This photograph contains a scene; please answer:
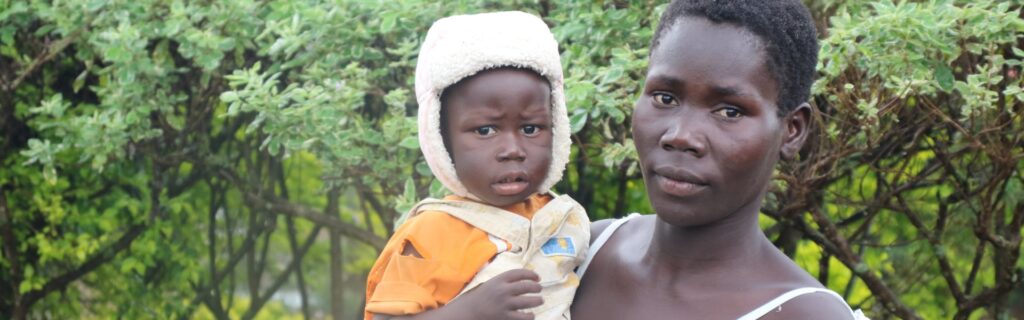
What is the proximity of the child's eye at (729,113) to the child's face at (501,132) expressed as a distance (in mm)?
→ 556

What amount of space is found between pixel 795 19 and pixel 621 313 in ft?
1.99

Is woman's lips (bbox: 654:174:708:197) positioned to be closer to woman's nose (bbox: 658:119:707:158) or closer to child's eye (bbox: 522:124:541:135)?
woman's nose (bbox: 658:119:707:158)

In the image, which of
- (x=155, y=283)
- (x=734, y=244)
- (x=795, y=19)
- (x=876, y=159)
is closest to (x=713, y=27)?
(x=795, y=19)

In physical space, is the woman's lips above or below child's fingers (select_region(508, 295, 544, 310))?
above

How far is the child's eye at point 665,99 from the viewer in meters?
2.34

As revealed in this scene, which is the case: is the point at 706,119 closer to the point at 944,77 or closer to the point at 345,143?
the point at 944,77

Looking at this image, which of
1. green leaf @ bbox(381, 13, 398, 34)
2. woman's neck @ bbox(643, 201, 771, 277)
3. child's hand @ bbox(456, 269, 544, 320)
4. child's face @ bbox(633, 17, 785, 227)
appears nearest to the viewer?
child's face @ bbox(633, 17, 785, 227)

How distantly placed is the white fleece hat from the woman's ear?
1.87 feet

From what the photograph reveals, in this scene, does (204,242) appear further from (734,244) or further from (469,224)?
(734,244)

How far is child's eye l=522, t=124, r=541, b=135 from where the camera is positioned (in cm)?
279

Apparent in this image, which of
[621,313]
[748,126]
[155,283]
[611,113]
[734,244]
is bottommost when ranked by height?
[155,283]

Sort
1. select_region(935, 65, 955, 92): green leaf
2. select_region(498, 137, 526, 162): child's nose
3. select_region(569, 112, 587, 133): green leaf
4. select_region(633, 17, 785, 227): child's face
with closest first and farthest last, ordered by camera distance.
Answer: select_region(633, 17, 785, 227): child's face, select_region(498, 137, 526, 162): child's nose, select_region(935, 65, 955, 92): green leaf, select_region(569, 112, 587, 133): green leaf

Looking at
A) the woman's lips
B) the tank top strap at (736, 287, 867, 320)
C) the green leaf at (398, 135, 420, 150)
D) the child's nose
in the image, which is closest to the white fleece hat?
the child's nose

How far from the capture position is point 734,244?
2.47 metres
